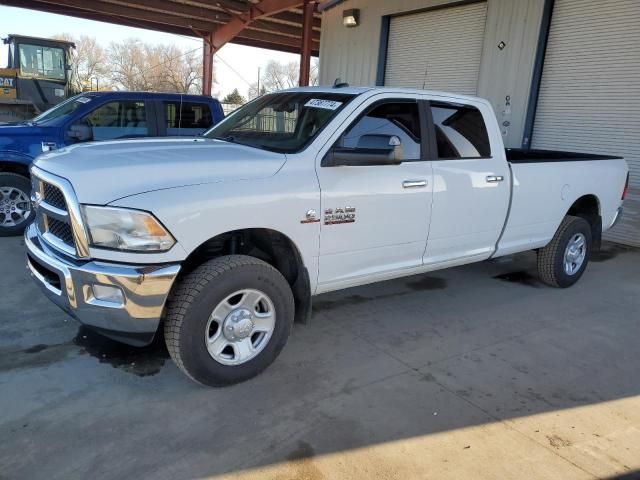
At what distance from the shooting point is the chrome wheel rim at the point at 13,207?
6.76 metres

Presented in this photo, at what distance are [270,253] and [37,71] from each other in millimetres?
15502

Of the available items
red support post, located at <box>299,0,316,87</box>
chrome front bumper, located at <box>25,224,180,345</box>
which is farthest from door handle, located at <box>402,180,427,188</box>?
red support post, located at <box>299,0,316,87</box>

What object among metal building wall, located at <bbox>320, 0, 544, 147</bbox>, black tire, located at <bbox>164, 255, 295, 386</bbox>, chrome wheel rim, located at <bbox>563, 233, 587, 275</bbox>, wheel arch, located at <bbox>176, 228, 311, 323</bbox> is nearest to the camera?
black tire, located at <bbox>164, 255, 295, 386</bbox>

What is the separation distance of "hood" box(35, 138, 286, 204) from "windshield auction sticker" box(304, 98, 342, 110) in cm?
67

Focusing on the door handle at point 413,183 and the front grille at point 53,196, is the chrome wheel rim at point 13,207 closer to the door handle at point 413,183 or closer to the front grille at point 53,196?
the front grille at point 53,196

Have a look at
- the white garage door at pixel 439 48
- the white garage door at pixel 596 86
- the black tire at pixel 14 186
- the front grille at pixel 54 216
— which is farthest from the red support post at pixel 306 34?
the front grille at pixel 54 216

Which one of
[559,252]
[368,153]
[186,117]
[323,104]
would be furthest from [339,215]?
[186,117]

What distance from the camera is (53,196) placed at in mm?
3229

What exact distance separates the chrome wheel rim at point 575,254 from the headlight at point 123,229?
4.55 meters

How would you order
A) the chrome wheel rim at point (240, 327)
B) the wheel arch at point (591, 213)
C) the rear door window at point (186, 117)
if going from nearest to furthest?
the chrome wheel rim at point (240, 327) < the wheel arch at point (591, 213) < the rear door window at point (186, 117)

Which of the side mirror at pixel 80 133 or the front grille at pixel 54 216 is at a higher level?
the side mirror at pixel 80 133

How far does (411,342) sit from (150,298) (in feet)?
7.20

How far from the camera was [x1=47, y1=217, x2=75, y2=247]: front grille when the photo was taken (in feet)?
10.1

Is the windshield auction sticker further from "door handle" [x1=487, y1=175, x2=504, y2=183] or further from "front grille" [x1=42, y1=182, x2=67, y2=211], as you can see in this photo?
"front grille" [x1=42, y1=182, x2=67, y2=211]
